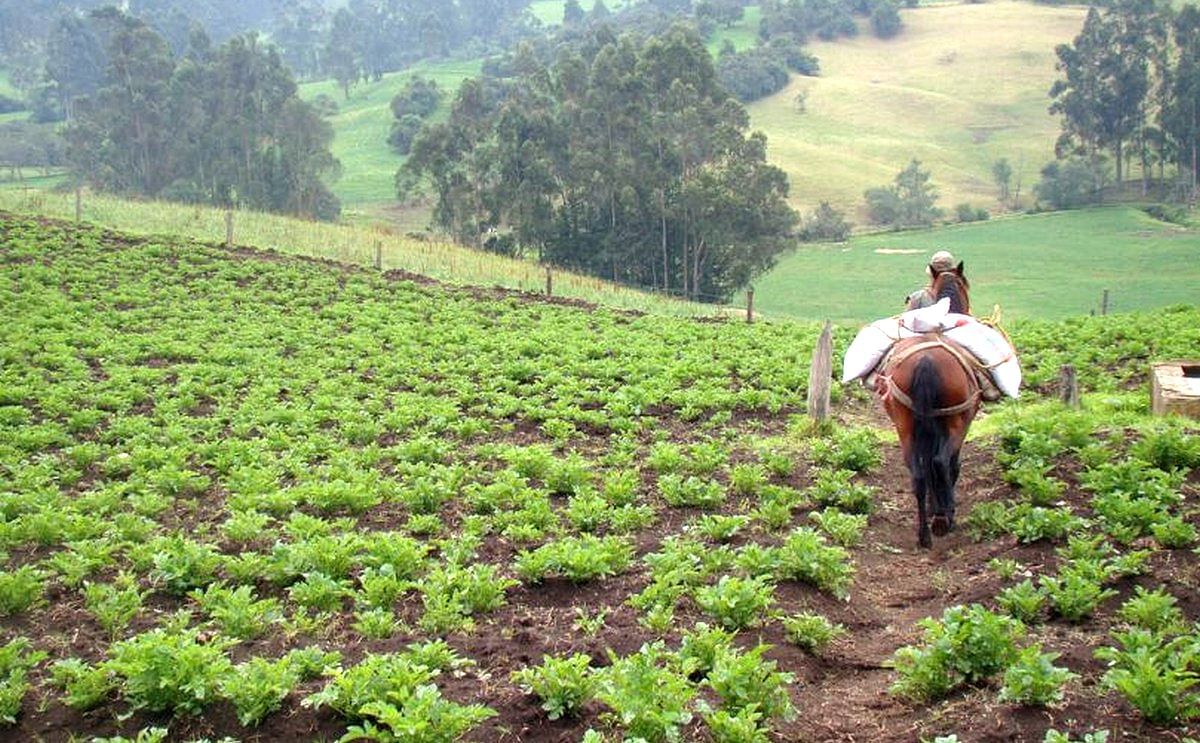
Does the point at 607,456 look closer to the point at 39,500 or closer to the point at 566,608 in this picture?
the point at 566,608

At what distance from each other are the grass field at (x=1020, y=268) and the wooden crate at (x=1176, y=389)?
2628 centimetres

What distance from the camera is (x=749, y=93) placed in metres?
106

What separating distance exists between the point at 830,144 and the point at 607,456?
87.5 m

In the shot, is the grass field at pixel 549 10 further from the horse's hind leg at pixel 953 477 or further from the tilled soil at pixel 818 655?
the tilled soil at pixel 818 655

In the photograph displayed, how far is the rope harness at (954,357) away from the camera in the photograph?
9.02 m

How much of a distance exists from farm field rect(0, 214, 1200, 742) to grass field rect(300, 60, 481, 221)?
59992 mm

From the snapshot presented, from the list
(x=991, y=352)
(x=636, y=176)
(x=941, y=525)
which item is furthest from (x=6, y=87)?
(x=941, y=525)

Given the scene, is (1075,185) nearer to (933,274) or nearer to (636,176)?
(636,176)

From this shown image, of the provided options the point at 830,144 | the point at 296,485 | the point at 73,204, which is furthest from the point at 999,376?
the point at 830,144

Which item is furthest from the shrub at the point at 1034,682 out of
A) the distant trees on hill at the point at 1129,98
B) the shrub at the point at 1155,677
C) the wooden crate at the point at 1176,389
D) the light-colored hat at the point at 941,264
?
the distant trees on hill at the point at 1129,98

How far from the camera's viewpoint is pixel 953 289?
34.9 feet

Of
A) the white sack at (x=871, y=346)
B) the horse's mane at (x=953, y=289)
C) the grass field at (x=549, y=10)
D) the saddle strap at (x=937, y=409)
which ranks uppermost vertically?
the grass field at (x=549, y=10)

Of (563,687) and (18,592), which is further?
(18,592)

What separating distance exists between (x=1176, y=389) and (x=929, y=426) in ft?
17.4
